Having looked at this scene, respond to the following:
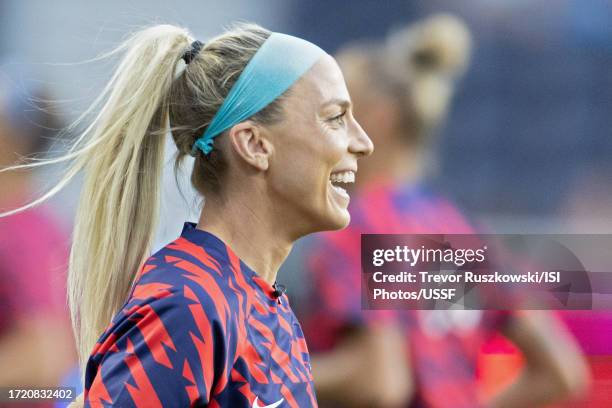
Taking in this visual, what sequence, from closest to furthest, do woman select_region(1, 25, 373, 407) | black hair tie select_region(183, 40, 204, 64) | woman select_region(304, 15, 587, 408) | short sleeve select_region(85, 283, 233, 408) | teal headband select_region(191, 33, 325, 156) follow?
short sleeve select_region(85, 283, 233, 408) < woman select_region(1, 25, 373, 407) < teal headband select_region(191, 33, 325, 156) < black hair tie select_region(183, 40, 204, 64) < woman select_region(304, 15, 587, 408)

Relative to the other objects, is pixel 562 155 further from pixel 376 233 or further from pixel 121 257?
pixel 121 257

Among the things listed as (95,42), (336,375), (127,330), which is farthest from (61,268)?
(127,330)

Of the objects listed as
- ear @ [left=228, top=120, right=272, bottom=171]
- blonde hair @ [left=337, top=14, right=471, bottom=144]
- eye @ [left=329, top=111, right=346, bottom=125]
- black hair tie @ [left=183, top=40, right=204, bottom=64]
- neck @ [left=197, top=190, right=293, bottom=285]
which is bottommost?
neck @ [left=197, top=190, right=293, bottom=285]

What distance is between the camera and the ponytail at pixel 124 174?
1438mm

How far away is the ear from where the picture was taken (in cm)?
134

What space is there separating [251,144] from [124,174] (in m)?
0.25

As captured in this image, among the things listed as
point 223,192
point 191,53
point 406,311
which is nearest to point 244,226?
point 223,192

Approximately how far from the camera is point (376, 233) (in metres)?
2.73

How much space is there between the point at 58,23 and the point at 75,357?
3.47ft

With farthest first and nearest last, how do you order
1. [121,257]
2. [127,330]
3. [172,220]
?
[172,220], [121,257], [127,330]

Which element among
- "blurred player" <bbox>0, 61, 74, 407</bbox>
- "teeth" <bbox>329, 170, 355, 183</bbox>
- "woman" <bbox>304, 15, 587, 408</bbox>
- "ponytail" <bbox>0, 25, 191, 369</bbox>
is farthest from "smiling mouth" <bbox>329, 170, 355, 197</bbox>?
"blurred player" <bbox>0, 61, 74, 407</bbox>

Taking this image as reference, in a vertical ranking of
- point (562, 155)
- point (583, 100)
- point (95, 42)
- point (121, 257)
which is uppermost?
point (95, 42)

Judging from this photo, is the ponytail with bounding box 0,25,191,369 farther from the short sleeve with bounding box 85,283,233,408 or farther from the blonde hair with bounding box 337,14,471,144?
the blonde hair with bounding box 337,14,471,144

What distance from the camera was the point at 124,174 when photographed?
145 centimetres
